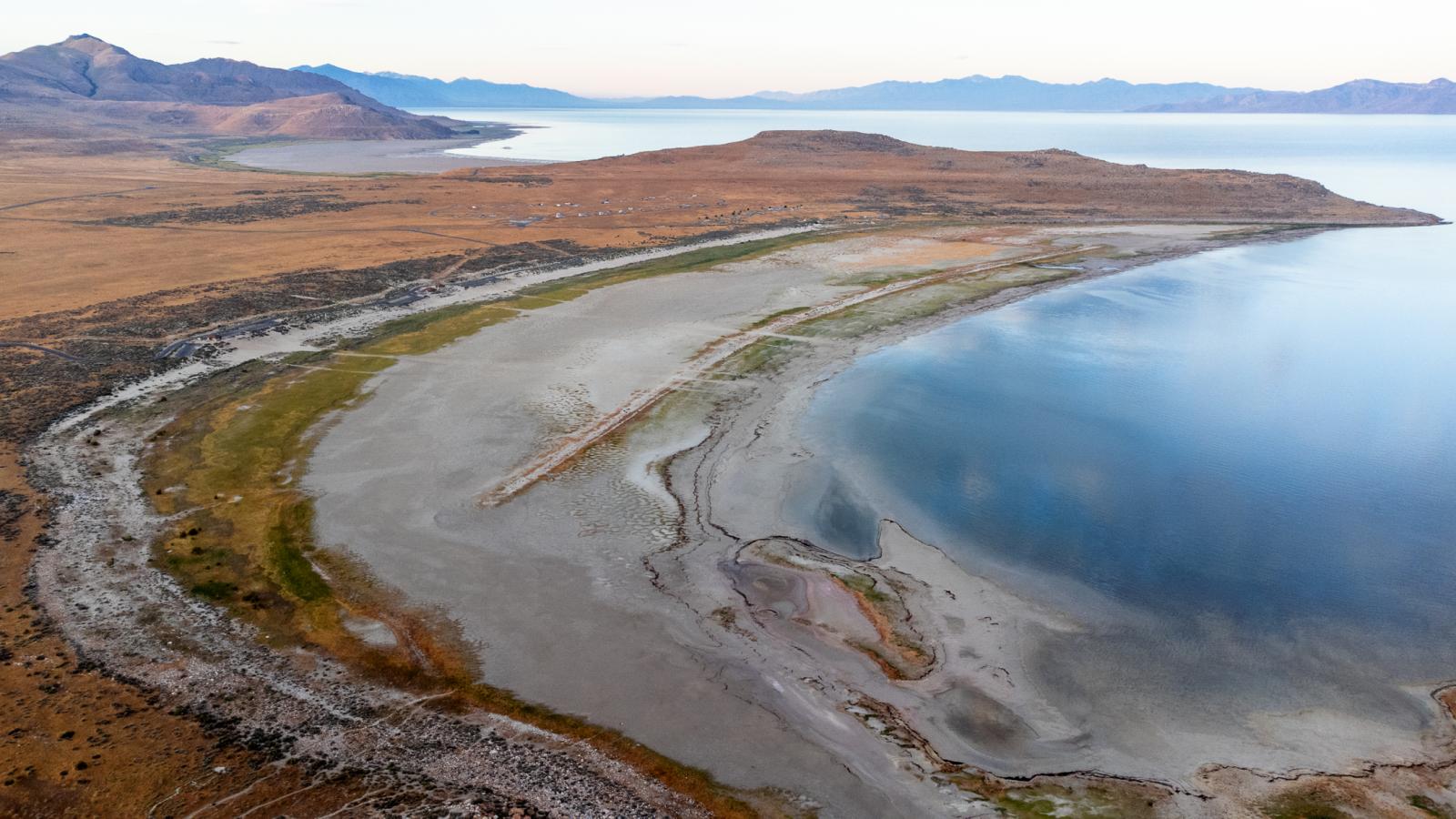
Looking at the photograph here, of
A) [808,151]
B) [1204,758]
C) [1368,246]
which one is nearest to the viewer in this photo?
[1204,758]

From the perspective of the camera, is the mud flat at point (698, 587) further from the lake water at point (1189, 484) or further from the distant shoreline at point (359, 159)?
the distant shoreline at point (359, 159)

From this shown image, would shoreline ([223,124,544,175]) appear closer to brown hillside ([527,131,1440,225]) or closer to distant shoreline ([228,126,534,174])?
distant shoreline ([228,126,534,174])

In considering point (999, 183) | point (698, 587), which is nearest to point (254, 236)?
point (698, 587)

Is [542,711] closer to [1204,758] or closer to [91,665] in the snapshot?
[91,665]

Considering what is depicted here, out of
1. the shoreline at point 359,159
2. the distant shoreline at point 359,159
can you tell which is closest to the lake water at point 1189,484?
the shoreline at point 359,159

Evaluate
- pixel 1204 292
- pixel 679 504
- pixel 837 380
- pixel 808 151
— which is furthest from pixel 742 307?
pixel 808 151

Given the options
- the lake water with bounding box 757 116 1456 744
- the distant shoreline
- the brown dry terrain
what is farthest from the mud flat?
the distant shoreline
